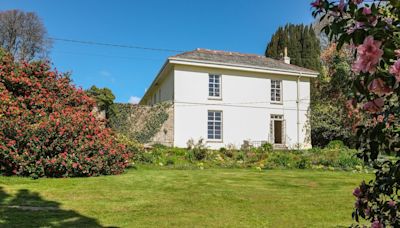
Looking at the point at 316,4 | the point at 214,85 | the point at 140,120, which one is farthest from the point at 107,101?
the point at 316,4

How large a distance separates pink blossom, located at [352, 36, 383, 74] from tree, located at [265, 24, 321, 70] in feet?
118

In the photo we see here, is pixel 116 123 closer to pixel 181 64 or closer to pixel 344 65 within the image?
pixel 181 64

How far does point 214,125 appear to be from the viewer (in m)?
22.4

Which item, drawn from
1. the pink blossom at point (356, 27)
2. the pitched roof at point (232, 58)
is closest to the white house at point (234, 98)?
the pitched roof at point (232, 58)

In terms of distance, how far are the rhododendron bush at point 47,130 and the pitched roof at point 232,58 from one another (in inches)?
430

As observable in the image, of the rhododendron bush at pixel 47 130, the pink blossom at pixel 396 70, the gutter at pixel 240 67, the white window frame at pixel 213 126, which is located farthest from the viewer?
the white window frame at pixel 213 126

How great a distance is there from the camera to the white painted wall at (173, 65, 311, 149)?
21.5m

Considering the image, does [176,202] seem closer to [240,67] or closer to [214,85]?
[214,85]

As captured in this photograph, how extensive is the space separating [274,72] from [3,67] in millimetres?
16785

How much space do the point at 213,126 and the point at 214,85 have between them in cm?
251

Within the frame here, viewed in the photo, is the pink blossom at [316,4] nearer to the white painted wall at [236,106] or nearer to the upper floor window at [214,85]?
the white painted wall at [236,106]

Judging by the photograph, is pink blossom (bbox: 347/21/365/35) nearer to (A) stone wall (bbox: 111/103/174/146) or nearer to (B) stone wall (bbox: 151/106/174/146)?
(A) stone wall (bbox: 111/103/174/146)

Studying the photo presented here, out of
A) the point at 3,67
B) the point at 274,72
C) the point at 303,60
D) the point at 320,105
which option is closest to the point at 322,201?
the point at 3,67

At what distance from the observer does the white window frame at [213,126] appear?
875 inches
